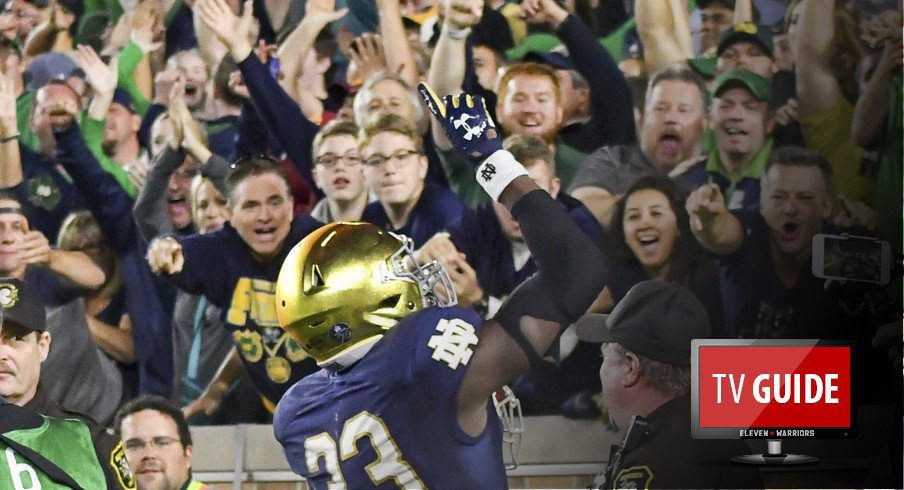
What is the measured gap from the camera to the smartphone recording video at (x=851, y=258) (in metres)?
3.70

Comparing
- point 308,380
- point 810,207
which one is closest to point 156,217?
point 308,380

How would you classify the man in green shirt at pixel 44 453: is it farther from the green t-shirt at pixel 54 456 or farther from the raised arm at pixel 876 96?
the raised arm at pixel 876 96

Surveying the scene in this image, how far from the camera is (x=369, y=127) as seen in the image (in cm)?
367

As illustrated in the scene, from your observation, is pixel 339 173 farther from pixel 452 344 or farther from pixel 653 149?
pixel 452 344

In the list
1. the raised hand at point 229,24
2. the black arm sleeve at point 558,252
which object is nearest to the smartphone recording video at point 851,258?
the black arm sleeve at point 558,252

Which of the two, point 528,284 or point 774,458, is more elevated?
point 528,284

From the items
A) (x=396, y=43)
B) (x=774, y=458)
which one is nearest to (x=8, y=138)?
(x=396, y=43)

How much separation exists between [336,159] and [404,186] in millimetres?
225

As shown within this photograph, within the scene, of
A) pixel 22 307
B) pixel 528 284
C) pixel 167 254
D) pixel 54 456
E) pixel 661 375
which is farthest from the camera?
pixel 167 254

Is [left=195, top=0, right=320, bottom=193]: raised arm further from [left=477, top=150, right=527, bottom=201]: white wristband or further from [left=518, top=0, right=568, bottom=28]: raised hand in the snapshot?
[left=477, top=150, right=527, bottom=201]: white wristband

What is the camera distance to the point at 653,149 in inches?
144

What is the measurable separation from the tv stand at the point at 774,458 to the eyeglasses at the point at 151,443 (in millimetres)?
1704

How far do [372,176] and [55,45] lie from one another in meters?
1.08

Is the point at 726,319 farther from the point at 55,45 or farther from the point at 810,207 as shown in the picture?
the point at 55,45
